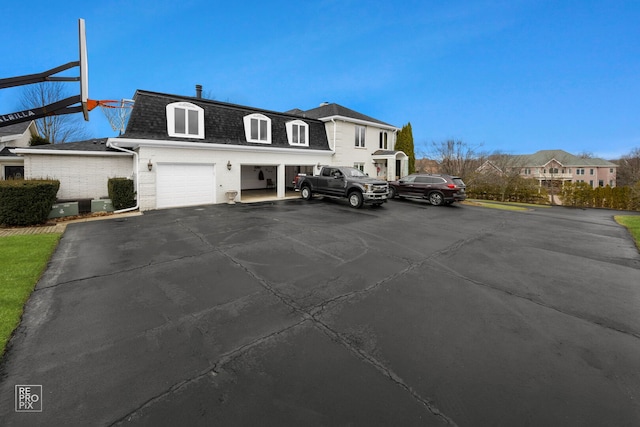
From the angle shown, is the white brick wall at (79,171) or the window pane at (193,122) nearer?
the white brick wall at (79,171)

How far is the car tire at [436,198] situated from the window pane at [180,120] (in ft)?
48.4

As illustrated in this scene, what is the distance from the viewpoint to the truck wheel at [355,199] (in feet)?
44.6

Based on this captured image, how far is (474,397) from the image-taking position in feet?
7.82

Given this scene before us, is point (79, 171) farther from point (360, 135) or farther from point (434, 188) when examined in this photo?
point (434, 188)

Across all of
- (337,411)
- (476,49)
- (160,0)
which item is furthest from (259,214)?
(476,49)

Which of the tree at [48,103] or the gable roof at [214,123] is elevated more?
the tree at [48,103]

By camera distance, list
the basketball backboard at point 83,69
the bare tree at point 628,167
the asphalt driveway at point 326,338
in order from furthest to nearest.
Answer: the bare tree at point 628,167 < the basketball backboard at point 83,69 < the asphalt driveway at point 326,338

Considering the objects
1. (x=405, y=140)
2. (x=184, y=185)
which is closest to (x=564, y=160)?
(x=405, y=140)

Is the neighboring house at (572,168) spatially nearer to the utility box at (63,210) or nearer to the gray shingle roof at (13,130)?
the utility box at (63,210)

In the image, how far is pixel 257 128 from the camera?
641 inches

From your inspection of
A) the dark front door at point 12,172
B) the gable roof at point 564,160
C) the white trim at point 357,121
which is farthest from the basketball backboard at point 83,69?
the gable roof at point 564,160

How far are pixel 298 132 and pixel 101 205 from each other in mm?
11792

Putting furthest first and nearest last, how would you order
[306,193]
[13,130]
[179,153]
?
[13,130], [306,193], [179,153]

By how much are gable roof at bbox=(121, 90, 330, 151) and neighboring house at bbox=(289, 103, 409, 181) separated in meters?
1.07
